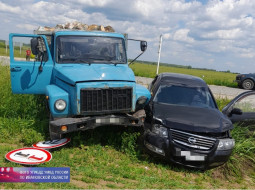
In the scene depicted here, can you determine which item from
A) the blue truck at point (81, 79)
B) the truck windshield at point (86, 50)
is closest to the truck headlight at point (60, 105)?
the blue truck at point (81, 79)

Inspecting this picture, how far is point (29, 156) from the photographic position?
5.08 metres

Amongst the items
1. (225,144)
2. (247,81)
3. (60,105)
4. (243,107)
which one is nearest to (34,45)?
(60,105)

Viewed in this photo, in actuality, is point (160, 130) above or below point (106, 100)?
below

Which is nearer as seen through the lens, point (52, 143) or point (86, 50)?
point (52, 143)

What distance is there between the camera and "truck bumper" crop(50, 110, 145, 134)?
5082mm

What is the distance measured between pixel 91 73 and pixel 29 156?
7.10 ft

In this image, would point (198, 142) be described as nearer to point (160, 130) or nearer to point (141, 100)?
point (160, 130)

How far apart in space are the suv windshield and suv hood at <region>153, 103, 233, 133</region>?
32 centimetres

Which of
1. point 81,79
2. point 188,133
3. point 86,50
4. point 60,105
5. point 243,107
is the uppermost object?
point 86,50

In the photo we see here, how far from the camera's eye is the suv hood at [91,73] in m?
5.35

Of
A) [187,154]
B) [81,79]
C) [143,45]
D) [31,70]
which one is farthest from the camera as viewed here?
[143,45]

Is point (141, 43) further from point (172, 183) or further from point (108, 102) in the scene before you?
point (172, 183)

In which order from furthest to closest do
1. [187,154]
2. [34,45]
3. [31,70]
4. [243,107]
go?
1. [243,107]
2. [31,70]
3. [34,45]
4. [187,154]

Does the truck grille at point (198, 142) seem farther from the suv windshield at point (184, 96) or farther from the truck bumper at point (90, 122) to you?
the suv windshield at point (184, 96)
